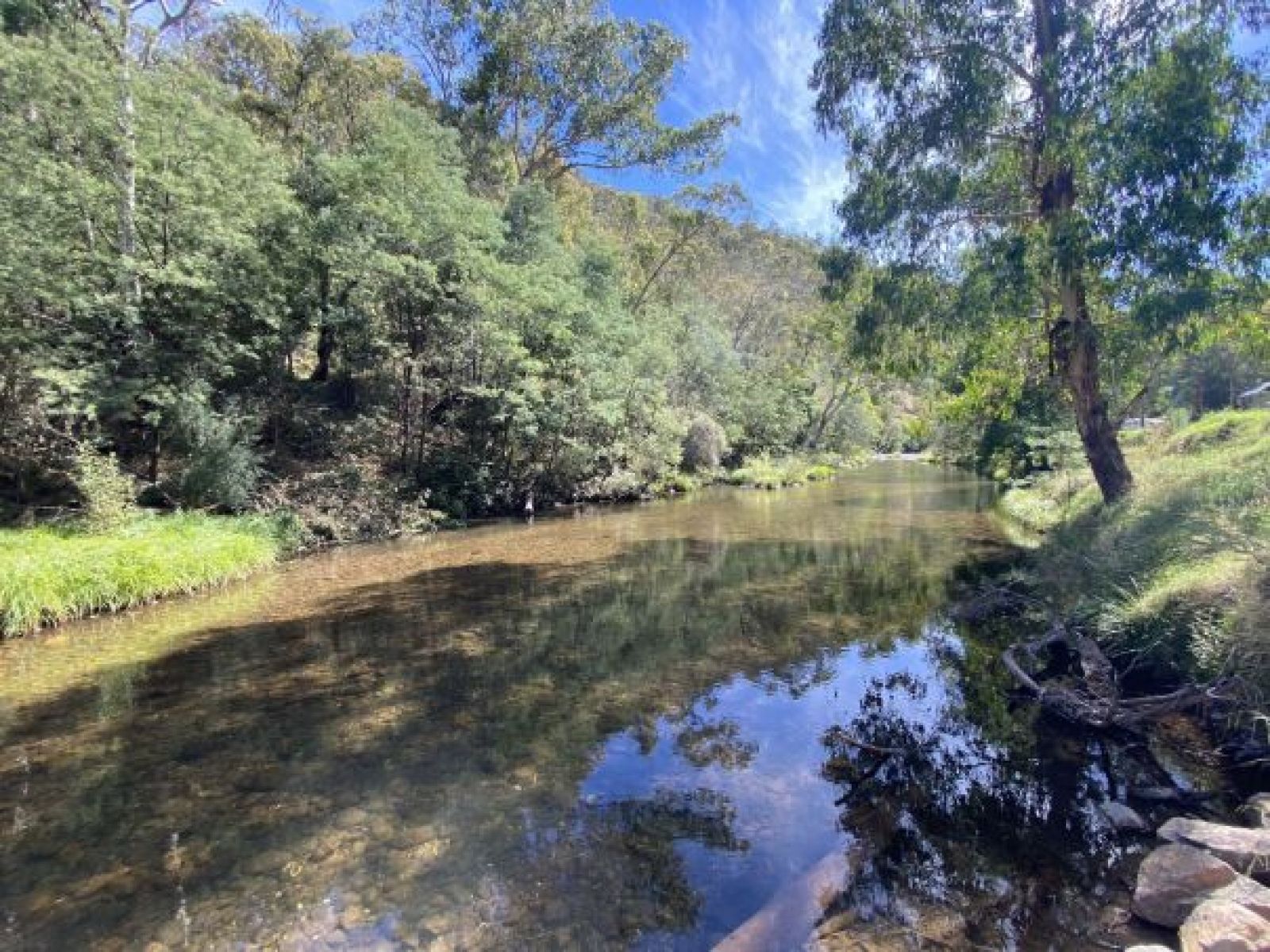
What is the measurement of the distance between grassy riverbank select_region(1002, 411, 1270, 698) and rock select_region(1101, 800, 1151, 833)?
1.43 m

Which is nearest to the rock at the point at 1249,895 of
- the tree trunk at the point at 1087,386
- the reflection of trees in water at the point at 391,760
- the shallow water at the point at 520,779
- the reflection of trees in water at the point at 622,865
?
the shallow water at the point at 520,779

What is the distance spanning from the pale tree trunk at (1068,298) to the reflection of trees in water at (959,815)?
7.59 meters

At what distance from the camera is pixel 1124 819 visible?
5270 millimetres

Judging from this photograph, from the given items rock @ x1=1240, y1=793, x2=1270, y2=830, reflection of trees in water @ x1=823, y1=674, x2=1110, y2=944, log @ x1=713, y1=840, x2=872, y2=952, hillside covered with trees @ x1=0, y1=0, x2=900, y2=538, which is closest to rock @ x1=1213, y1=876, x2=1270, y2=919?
reflection of trees in water @ x1=823, y1=674, x2=1110, y2=944

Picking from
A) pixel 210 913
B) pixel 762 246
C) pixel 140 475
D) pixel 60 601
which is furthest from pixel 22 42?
pixel 762 246

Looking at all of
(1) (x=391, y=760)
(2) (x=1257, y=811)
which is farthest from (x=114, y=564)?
(2) (x=1257, y=811)

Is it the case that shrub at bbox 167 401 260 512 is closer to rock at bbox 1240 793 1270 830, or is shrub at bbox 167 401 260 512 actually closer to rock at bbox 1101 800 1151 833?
rock at bbox 1101 800 1151 833

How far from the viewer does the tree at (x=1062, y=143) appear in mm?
9266

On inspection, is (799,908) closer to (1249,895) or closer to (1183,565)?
(1249,895)

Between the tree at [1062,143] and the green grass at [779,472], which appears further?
the green grass at [779,472]

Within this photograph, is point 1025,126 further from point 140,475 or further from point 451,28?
point 451,28

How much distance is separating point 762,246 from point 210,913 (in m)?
70.3

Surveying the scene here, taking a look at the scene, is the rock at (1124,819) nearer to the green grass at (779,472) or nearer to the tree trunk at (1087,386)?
the tree trunk at (1087,386)

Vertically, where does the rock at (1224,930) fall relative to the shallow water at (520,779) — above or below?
above
